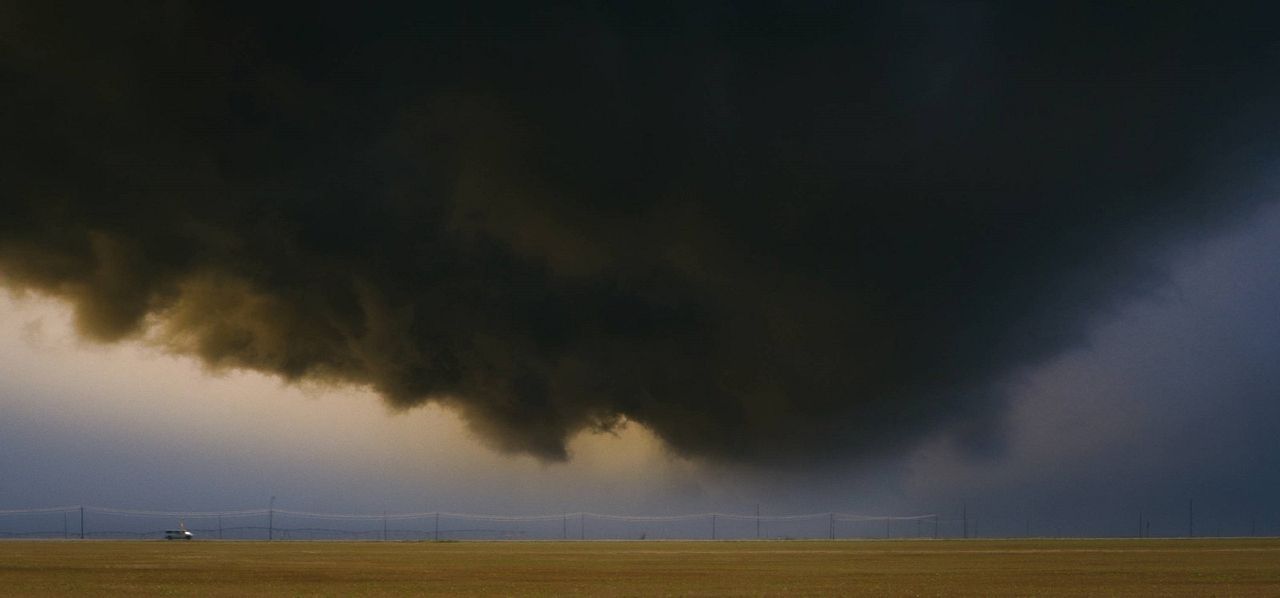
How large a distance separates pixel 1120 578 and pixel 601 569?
1237 inches

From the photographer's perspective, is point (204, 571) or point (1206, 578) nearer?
point (1206, 578)

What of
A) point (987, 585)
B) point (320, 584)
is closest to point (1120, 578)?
point (987, 585)

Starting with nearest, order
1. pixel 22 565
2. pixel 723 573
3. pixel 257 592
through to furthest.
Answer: pixel 257 592 < pixel 723 573 < pixel 22 565

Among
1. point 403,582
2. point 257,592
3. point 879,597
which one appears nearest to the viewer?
point 879,597

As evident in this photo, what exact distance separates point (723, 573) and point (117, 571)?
38.3m

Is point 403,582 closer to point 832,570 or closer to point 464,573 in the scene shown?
point 464,573

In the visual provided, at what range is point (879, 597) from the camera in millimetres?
49688

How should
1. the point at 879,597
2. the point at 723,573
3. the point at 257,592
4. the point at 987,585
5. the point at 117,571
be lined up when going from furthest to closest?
the point at 117,571
the point at 723,573
the point at 987,585
the point at 257,592
the point at 879,597

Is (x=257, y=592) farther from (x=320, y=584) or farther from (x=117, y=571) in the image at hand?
(x=117, y=571)

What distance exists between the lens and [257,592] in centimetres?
5431

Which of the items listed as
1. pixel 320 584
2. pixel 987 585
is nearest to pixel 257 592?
pixel 320 584

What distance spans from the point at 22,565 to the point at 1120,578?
7298 cm

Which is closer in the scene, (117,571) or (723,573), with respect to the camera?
(723,573)

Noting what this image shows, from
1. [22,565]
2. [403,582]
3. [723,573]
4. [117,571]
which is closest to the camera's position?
[403,582]
